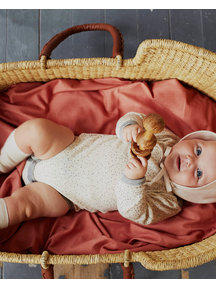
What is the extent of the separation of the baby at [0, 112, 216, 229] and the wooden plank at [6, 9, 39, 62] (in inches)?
18.4

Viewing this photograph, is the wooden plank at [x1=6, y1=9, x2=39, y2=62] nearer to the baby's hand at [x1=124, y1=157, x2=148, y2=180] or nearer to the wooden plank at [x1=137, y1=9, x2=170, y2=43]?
the wooden plank at [x1=137, y1=9, x2=170, y2=43]

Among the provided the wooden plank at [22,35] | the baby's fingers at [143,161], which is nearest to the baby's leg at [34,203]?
the baby's fingers at [143,161]

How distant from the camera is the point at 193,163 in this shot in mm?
875

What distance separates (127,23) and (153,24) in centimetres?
11

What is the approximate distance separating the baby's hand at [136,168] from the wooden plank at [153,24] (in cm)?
73

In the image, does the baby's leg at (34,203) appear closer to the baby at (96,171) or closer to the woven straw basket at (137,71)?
the baby at (96,171)

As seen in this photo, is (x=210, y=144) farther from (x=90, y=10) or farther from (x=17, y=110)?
(x=90, y=10)

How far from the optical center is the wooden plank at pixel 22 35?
130 cm

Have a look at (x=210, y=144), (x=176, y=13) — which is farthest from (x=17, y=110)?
(x=176, y=13)

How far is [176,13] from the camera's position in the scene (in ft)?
4.47

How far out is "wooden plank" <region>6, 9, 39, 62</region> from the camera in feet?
4.28

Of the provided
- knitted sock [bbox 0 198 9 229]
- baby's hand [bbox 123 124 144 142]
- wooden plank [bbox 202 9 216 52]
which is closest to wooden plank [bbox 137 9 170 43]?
wooden plank [bbox 202 9 216 52]
